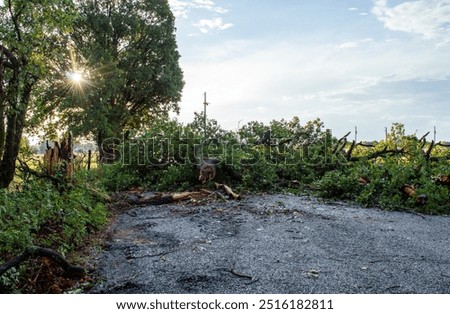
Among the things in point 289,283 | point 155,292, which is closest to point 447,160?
point 289,283

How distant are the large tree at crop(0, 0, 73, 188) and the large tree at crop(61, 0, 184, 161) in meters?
9.59

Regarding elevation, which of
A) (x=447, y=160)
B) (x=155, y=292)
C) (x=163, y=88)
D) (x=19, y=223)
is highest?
(x=163, y=88)

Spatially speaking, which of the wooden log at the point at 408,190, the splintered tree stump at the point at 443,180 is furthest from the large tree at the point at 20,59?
the splintered tree stump at the point at 443,180

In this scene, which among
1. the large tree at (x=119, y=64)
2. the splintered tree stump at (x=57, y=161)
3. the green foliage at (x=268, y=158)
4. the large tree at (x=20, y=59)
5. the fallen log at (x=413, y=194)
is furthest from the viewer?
the large tree at (x=119, y=64)

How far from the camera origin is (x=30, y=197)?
586 centimetres

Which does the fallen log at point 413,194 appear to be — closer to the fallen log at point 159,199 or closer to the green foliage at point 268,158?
the green foliage at point 268,158

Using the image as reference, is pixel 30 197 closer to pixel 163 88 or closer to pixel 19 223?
pixel 19 223

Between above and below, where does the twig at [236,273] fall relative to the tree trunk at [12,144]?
below

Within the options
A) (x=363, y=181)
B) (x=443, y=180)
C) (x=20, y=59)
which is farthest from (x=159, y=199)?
(x=443, y=180)

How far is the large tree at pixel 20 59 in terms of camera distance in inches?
345

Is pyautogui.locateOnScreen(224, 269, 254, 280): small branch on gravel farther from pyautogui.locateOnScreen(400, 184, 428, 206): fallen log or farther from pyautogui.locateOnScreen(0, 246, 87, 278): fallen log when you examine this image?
pyautogui.locateOnScreen(400, 184, 428, 206): fallen log

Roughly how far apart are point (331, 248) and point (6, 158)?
24.8 feet

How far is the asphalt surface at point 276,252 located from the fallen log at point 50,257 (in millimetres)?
248

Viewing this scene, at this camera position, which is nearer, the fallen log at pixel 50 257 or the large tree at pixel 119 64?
the fallen log at pixel 50 257
